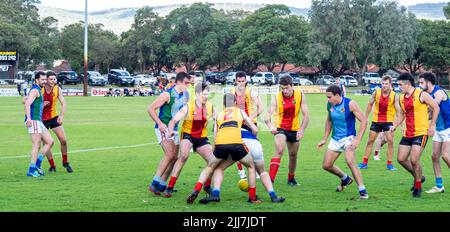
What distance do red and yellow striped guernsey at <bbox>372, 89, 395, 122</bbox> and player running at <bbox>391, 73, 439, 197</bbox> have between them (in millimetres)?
4626

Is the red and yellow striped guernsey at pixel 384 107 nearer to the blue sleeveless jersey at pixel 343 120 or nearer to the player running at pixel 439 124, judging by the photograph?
the player running at pixel 439 124

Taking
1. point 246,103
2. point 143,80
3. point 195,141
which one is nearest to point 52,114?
point 246,103

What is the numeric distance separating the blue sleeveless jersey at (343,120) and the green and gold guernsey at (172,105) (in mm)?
2695

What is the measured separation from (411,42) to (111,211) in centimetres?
9105

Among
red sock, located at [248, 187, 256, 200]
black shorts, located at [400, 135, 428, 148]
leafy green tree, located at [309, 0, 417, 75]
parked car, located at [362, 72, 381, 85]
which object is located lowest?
parked car, located at [362, 72, 381, 85]

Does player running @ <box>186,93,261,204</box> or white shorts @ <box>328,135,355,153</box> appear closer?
player running @ <box>186,93,261,204</box>

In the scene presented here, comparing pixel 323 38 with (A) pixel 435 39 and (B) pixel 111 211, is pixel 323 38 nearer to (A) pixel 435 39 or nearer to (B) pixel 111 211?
(A) pixel 435 39

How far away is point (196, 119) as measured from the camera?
1202 cm

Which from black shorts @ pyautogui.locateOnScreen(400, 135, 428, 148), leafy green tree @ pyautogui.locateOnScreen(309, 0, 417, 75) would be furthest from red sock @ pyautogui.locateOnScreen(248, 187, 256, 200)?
leafy green tree @ pyautogui.locateOnScreen(309, 0, 417, 75)

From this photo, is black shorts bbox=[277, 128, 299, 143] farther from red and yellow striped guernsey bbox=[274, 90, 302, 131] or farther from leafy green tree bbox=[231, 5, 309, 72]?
leafy green tree bbox=[231, 5, 309, 72]

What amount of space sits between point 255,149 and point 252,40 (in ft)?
312

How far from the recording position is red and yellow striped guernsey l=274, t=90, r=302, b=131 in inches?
536
